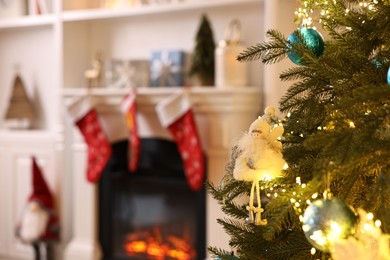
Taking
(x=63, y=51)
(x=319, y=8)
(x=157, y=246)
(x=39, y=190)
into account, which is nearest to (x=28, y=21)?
(x=63, y=51)

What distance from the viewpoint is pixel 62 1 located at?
3346 millimetres

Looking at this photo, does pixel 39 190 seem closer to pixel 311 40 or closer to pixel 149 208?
pixel 149 208

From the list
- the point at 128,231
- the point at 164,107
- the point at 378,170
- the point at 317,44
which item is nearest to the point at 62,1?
the point at 164,107

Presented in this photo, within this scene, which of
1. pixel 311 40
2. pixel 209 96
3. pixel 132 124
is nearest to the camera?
pixel 311 40

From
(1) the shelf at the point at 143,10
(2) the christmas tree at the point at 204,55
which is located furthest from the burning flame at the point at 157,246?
(1) the shelf at the point at 143,10

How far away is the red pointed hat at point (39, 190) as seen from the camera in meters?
3.39

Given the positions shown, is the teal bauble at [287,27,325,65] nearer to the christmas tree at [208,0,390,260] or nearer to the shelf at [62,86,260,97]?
the christmas tree at [208,0,390,260]

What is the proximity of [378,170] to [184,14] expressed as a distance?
7.83 ft

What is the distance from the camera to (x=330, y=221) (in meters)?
0.84

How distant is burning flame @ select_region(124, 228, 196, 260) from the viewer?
3.10 m

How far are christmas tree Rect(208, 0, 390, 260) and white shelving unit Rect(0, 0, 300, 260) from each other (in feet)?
5.67

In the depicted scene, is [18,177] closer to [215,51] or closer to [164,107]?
[164,107]

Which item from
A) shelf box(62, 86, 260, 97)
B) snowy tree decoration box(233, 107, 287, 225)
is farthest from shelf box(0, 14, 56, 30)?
snowy tree decoration box(233, 107, 287, 225)

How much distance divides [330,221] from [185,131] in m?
2.02
